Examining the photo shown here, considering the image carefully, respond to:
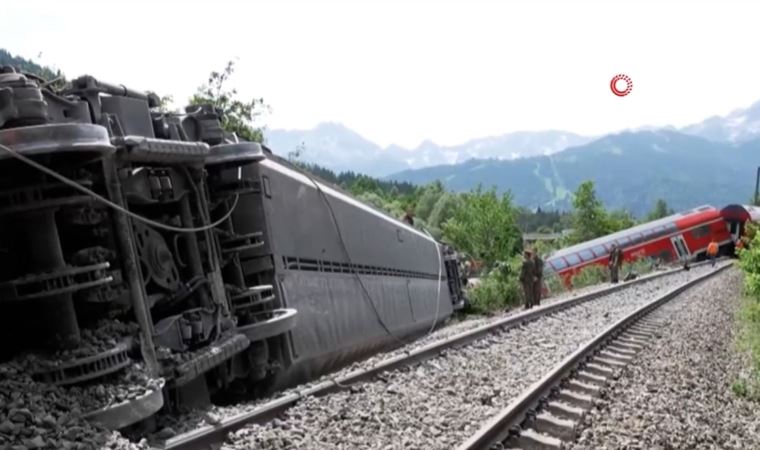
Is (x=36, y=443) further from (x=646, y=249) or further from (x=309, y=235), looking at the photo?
(x=646, y=249)

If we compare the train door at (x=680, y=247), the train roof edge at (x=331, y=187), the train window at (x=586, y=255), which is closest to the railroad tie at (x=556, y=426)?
the train roof edge at (x=331, y=187)

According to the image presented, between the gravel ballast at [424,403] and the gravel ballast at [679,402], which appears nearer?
the gravel ballast at [424,403]

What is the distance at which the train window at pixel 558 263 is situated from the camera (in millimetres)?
38969

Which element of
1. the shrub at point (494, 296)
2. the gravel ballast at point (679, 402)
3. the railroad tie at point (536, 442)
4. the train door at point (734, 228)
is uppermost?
the railroad tie at point (536, 442)

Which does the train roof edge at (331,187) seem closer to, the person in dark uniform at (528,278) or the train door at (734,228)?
the person in dark uniform at (528,278)

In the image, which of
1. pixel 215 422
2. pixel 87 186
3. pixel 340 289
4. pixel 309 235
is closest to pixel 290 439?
pixel 215 422

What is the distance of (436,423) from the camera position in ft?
20.6

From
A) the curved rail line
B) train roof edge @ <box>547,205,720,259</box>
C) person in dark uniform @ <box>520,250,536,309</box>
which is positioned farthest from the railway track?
train roof edge @ <box>547,205,720,259</box>

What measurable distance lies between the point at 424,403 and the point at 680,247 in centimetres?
3855

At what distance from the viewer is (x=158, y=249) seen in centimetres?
654

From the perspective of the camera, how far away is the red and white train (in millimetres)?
39406

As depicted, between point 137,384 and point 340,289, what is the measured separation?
5.73 metres

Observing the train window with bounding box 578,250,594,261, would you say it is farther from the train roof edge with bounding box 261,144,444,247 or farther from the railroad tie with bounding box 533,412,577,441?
the railroad tie with bounding box 533,412,577,441

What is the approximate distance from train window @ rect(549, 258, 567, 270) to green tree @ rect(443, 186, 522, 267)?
820 inches
